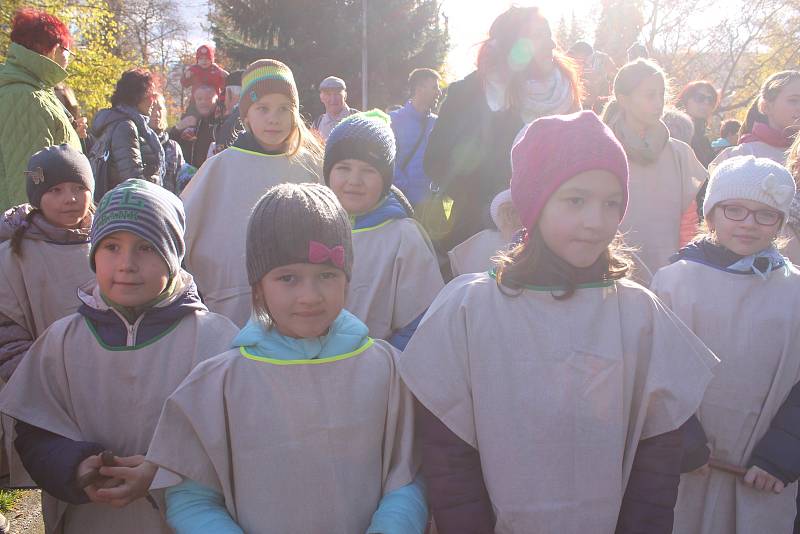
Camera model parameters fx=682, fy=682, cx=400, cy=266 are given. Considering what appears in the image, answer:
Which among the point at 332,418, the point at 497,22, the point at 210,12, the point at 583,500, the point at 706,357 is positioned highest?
the point at 210,12

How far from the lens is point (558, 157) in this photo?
1.95 meters

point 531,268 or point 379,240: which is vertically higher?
point 531,268

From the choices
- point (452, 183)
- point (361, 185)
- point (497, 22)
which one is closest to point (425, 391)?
point (361, 185)

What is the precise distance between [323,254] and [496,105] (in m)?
2.45

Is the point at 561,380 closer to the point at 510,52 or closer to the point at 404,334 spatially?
the point at 404,334

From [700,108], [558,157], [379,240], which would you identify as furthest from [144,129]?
[700,108]

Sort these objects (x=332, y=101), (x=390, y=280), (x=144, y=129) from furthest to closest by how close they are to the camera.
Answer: (x=332, y=101), (x=144, y=129), (x=390, y=280)

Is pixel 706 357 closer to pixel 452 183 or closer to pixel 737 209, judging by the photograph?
pixel 737 209

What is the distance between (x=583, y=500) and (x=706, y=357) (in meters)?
0.56

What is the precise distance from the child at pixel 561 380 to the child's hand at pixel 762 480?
65 centimetres

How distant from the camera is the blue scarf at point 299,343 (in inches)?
78.0

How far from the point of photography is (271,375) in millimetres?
1944

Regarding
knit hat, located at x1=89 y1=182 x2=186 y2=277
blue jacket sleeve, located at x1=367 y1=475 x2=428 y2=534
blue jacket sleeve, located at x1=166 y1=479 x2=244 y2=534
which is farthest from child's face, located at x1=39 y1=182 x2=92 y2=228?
blue jacket sleeve, located at x1=367 y1=475 x2=428 y2=534

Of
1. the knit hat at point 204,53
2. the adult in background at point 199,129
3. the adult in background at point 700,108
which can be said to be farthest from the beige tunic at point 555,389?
the knit hat at point 204,53
